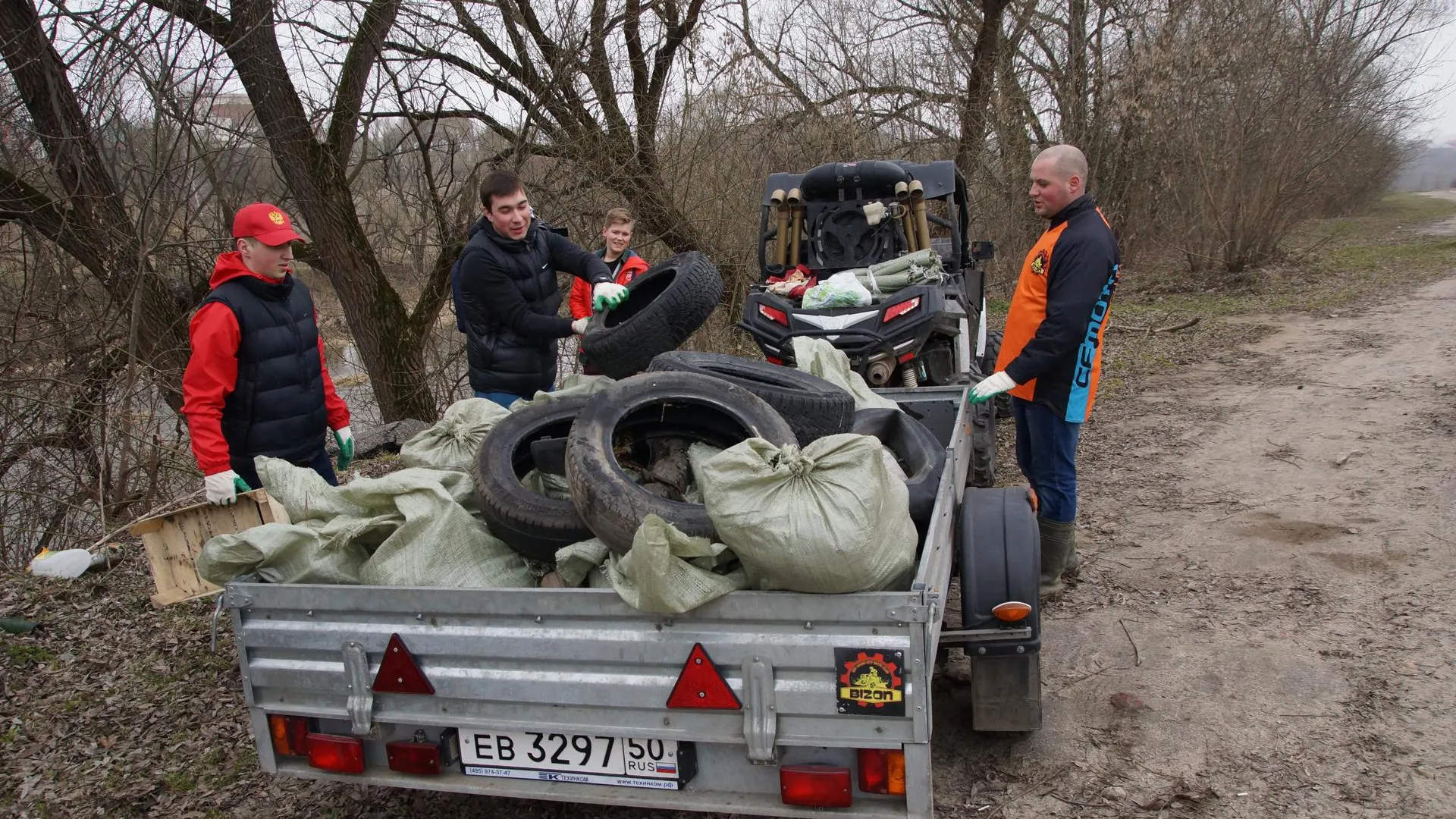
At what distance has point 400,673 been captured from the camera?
2416mm

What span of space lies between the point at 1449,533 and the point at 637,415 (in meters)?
4.12

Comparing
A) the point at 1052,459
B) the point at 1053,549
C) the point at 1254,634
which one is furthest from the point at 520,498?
the point at 1254,634

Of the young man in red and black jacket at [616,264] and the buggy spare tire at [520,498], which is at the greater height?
the young man in red and black jacket at [616,264]

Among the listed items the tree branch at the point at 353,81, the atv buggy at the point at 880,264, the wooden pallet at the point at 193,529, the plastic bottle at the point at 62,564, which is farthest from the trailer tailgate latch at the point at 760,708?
the tree branch at the point at 353,81

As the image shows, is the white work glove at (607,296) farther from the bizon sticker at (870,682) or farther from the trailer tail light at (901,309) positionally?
the bizon sticker at (870,682)

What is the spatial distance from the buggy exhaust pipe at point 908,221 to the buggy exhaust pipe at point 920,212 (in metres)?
0.03

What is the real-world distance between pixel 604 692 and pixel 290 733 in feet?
3.21

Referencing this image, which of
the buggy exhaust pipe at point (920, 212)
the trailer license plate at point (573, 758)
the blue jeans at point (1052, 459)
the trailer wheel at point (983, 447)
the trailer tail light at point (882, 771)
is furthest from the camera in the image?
the buggy exhaust pipe at point (920, 212)

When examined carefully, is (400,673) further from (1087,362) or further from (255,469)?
(1087,362)

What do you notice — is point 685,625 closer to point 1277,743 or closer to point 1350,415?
point 1277,743

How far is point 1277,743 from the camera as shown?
3.03 metres

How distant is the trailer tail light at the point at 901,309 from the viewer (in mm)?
5984

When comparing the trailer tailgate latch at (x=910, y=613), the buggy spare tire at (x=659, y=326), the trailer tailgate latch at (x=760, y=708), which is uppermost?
the buggy spare tire at (x=659, y=326)

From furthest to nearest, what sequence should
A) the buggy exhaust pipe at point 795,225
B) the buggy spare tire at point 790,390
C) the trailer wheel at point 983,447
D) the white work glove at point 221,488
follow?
the buggy exhaust pipe at point 795,225
the trailer wheel at point 983,447
the white work glove at point 221,488
the buggy spare tire at point 790,390
